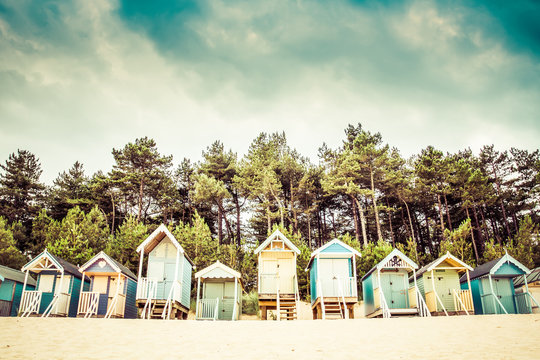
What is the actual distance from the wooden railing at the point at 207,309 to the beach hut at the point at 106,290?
181 inches

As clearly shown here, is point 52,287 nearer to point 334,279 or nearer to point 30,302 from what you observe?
point 30,302

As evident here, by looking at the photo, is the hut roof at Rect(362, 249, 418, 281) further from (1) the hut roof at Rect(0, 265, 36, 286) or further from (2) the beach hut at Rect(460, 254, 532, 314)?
(1) the hut roof at Rect(0, 265, 36, 286)

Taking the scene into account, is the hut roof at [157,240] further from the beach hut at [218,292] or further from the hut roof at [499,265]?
the hut roof at [499,265]

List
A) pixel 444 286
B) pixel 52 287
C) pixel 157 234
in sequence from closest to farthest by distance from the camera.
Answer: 1. pixel 157 234
2. pixel 52 287
3. pixel 444 286

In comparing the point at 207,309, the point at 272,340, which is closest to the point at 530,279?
the point at 207,309

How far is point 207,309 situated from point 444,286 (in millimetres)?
14354

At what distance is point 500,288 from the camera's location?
2320 centimetres

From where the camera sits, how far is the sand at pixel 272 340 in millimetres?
8844

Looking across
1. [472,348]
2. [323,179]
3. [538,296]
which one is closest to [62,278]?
[472,348]

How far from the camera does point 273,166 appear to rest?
4116 cm

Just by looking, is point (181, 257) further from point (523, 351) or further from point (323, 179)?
point (323, 179)

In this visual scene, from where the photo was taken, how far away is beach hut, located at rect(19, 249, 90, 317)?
20.7 m

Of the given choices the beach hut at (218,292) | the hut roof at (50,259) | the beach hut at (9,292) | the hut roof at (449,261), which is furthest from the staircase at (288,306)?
the beach hut at (9,292)

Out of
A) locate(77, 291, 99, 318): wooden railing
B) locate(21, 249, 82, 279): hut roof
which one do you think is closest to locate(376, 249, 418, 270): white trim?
locate(77, 291, 99, 318): wooden railing
